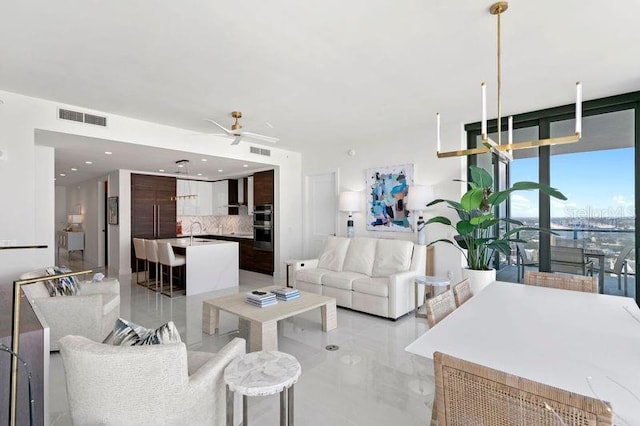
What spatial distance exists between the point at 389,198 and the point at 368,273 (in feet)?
4.76

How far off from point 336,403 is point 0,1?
353 cm

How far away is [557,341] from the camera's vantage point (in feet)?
5.12

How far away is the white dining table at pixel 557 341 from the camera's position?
1.18 meters

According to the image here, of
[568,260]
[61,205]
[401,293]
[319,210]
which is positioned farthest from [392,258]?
[61,205]

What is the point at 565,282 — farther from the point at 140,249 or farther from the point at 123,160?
the point at 123,160

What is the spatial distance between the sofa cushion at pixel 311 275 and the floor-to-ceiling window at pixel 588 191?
282 centimetres

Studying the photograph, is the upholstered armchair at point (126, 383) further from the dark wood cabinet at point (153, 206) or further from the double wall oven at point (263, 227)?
the dark wood cabinet at point (153, 206)

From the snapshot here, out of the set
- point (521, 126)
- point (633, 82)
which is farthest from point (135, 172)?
point (633, 82)

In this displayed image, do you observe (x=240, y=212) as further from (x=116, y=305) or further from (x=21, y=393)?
(x=21, y=393)

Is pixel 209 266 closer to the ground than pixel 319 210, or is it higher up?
closer to the ground

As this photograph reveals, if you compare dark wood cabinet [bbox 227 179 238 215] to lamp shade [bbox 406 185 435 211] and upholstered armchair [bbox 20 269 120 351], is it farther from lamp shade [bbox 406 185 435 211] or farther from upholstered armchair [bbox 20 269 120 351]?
upholstered armchair [bbox 20 269 120 351]

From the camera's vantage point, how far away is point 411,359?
9.93 ft

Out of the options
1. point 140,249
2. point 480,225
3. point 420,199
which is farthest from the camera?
point 140,249

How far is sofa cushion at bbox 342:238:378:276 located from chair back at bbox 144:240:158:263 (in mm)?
3373
